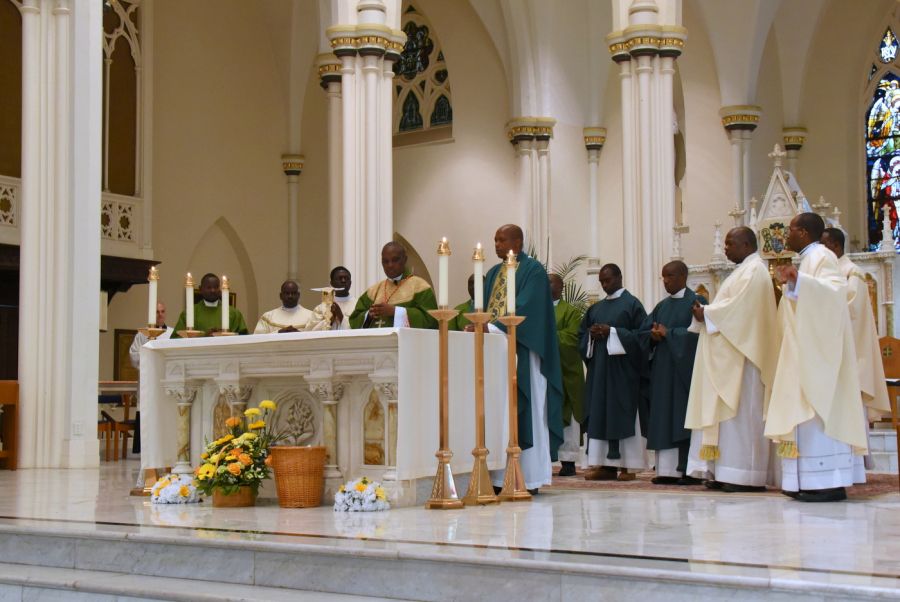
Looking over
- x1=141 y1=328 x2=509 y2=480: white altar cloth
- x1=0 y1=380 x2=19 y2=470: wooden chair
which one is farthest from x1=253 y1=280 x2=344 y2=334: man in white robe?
x1=0 y1=380 x2=19 y2=470: wooden chair

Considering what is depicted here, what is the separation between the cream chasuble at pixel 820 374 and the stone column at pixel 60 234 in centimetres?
663

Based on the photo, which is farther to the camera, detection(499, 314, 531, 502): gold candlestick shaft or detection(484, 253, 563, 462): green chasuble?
detection(484, 253, 563, 462): green chasuble

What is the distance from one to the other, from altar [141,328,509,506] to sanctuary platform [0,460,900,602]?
40cm

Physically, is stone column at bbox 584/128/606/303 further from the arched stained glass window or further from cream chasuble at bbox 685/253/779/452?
cream chasuble at bbox 685/253/779/452

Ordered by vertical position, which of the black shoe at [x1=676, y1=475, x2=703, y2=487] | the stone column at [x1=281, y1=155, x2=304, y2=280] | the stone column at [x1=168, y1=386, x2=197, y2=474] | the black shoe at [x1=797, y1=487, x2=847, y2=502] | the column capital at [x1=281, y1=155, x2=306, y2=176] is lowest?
the black shoe at [x1=676, y1=475, x2=703, y2=487]

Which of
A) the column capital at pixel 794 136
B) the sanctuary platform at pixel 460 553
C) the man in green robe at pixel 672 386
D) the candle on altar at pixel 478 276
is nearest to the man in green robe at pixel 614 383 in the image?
the man in green robe at pixel 672 386

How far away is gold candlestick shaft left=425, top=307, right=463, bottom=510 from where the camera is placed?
20.7ft

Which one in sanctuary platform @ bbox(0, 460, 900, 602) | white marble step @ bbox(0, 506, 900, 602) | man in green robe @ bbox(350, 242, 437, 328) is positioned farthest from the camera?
man in green robe @ bbox(350, 242, 437, 328)

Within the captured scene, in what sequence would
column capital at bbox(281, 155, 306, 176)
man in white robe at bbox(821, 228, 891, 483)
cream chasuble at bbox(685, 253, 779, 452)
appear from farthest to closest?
column capital at bbox(281, 155, 306, 176), man in white robe at bbox(821, 228, 891, 483), cream chasuble at bbox(685, 253, 779, 452)

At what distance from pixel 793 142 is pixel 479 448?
15.2 metres

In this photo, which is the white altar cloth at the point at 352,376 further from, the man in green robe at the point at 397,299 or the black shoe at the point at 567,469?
the black shoe at the point at 567,469

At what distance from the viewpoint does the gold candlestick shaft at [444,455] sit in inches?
248

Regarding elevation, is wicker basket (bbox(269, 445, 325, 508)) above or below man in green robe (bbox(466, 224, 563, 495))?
below

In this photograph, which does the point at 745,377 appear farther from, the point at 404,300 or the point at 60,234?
the point at 60,234
